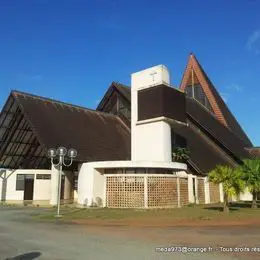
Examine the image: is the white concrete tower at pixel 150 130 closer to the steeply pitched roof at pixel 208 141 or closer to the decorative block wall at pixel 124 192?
the decorative block wall at pixel 124 192

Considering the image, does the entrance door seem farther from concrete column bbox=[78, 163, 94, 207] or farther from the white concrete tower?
the white concrete tower

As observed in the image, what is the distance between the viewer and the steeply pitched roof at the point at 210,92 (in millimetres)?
55200

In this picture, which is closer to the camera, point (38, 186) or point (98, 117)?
point (38, 186)

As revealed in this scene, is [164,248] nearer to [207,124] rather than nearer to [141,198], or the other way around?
[141,198]

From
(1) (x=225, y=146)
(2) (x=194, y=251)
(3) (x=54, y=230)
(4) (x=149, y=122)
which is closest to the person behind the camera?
(2) (x=194, y=251)

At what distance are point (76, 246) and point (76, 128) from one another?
2643 cm

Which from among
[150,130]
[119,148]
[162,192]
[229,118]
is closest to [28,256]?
[162,192]

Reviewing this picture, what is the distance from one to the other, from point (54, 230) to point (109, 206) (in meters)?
12.8

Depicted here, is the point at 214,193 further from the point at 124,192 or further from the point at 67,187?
the point at 67,187

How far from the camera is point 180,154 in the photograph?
1469 inches

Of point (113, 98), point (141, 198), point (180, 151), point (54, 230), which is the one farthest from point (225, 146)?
point (54, 230)

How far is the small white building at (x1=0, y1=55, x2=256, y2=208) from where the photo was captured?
27406mm

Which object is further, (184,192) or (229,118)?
(229,118)

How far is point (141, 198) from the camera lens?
26.2 m
